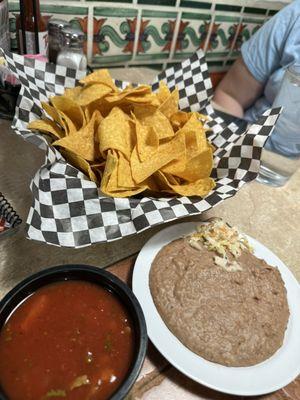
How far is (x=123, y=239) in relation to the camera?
3.87 ft

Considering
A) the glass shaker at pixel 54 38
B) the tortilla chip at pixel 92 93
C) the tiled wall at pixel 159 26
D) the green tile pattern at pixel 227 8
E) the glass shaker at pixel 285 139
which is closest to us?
the tortilla chip at pixel 92 93

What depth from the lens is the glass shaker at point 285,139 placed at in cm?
148

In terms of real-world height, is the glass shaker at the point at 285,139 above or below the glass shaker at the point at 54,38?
below

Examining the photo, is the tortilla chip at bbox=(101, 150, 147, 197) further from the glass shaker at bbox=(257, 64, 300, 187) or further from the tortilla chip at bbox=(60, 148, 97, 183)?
the glass shaker at bbox=(257, 64, 300, 187)

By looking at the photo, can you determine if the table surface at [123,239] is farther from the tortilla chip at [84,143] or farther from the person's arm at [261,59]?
the person's arm at [261,59]

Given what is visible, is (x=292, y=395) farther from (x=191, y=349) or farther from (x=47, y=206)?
(x=47, y=206)

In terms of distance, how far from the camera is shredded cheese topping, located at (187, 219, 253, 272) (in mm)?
1005

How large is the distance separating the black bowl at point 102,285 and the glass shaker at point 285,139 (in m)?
1.00

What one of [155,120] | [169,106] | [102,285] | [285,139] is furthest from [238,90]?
[102,285]

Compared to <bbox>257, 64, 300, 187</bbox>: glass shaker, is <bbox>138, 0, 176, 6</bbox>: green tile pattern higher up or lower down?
higher up

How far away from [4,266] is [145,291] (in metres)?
0.42

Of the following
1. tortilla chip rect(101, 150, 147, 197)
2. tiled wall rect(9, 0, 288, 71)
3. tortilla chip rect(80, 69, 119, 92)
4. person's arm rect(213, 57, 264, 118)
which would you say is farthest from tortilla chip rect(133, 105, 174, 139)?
person's arm rect(213, 57, 264, 118)

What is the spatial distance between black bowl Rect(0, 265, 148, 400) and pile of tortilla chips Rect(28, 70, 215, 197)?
0.90 feet

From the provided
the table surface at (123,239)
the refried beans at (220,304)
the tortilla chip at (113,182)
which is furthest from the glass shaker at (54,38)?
the refried beans at (220,304)
